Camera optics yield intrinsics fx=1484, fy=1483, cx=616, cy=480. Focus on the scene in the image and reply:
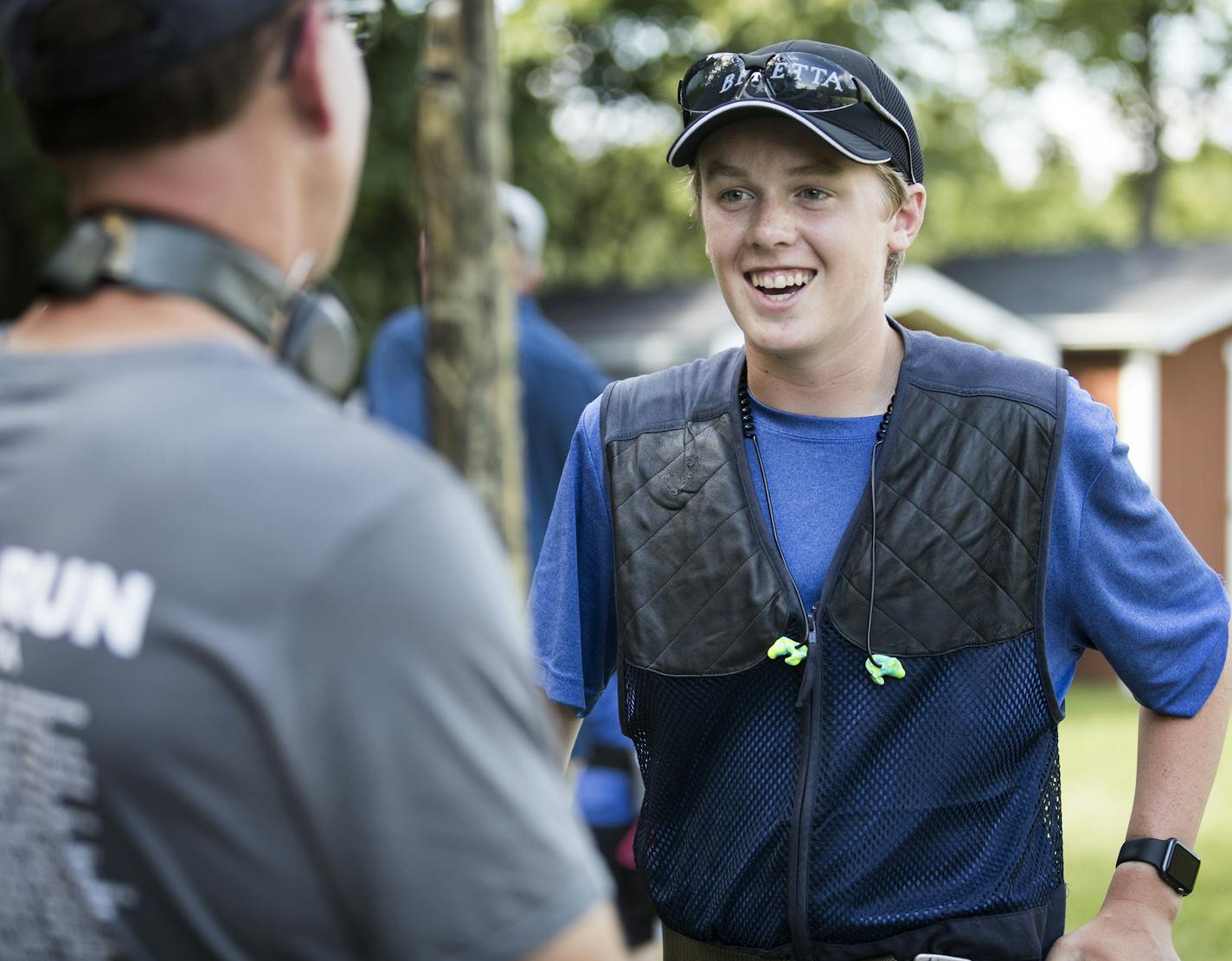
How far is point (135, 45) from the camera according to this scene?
47.1 inches

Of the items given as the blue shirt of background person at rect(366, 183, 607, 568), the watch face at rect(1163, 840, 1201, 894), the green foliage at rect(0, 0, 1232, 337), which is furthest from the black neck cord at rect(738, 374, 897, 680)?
the green foliage at rect(0, 0, 1232, 337)

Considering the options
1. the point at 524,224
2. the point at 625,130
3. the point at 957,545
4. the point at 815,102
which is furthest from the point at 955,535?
the point at 625,130

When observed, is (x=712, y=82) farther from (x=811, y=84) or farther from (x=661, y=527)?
(x=661, y=527)

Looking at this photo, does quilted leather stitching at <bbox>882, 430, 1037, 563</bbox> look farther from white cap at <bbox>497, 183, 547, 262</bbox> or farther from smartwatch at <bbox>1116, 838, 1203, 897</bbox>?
white cap at <bbox>497, 183, 547, 262</bbox>

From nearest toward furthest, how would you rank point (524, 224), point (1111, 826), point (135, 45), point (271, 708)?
point (271, 708) < point (135, 45) < point (524, 224) < point (1111, 826)

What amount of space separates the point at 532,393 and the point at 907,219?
9.71 feet

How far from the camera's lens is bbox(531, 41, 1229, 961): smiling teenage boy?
2379mm

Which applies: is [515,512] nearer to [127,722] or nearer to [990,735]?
[990,735]

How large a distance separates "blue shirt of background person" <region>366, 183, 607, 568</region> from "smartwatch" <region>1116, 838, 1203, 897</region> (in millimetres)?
3203

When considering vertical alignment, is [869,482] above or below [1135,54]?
below

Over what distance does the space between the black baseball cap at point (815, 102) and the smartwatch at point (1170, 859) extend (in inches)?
49.0

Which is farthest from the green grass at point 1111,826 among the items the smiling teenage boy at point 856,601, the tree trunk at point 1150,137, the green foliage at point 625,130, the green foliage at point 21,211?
the tree trunk at point 1150,137

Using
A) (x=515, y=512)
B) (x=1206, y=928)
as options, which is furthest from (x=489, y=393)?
(x=1206, y=928)

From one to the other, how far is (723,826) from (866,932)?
28 centimetres
